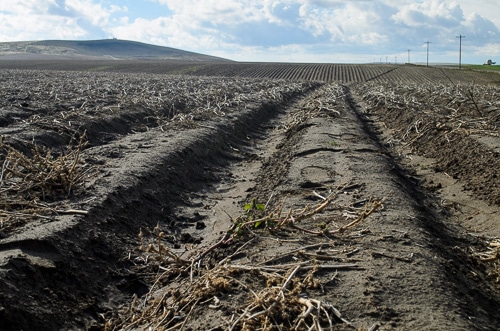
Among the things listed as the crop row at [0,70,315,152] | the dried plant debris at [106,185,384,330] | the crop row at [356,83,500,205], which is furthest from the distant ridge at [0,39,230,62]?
the dried plant debris at [106,185,384,330]

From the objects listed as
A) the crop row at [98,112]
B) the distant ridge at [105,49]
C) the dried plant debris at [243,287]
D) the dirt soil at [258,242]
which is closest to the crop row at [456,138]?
the dirt soil at [258,242]

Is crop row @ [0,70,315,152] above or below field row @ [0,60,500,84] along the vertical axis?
above

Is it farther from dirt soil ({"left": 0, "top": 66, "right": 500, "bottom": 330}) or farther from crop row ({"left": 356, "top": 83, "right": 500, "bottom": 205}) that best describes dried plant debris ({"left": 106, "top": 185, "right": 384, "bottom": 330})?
crop row ({"left": 356, "top": 83, "right": 500, "bottom": 205})

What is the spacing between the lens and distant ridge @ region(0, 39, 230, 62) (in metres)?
136

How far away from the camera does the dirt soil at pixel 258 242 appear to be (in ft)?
13.3

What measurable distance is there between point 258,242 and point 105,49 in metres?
161

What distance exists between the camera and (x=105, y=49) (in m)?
158

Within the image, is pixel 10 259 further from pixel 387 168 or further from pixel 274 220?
pixel 387 168

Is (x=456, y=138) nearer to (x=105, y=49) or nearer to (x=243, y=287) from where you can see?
(x=243, y=287)

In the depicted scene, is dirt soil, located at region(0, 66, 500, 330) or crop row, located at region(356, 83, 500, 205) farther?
crop row, located at region(356, 83, 500, 205)

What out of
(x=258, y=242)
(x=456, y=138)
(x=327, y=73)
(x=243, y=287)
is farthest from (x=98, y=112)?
(x=327, y=73)

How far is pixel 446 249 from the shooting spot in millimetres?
5504

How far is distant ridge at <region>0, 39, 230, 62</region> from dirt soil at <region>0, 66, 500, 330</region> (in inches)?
4951

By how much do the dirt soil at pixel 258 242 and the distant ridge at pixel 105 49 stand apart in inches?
4951
